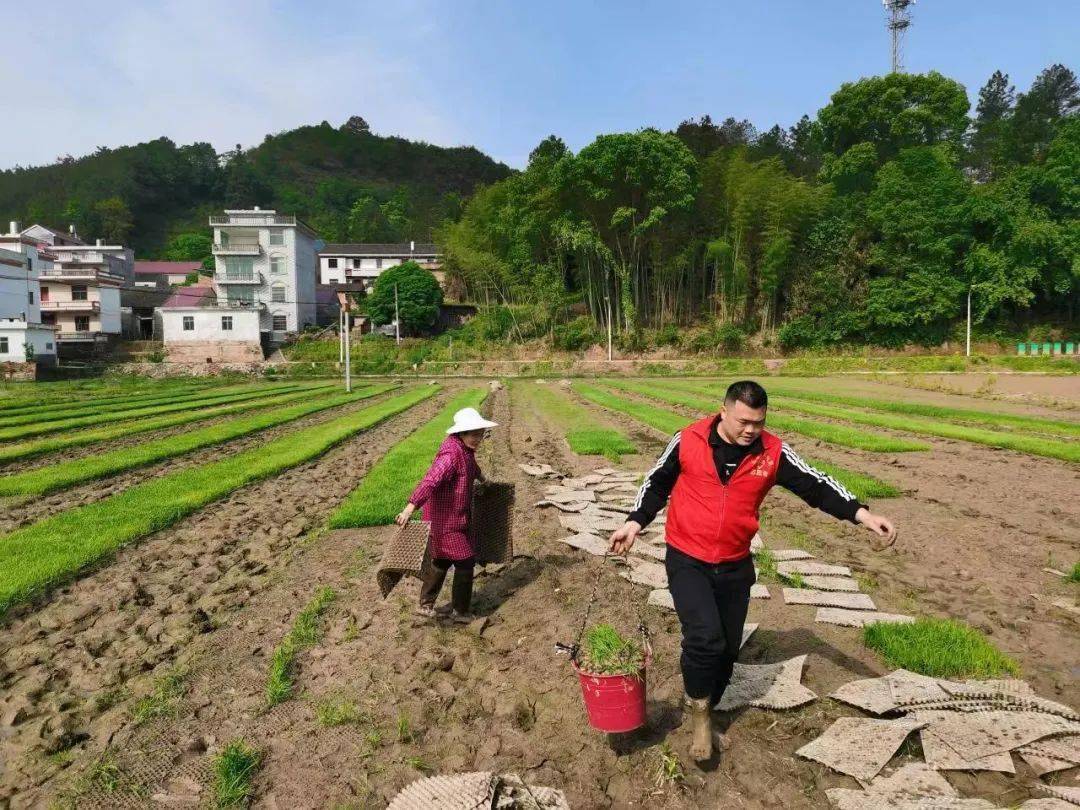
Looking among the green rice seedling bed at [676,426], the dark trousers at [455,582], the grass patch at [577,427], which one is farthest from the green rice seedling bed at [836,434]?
the dark trousers at [455,582]

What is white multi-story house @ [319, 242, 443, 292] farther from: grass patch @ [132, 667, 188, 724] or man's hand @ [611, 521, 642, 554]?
man's hand @ [611, 521, 642, 554]

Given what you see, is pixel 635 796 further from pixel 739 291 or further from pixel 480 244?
pixel 480 244

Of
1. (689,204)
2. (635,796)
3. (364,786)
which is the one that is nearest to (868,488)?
(635,796)

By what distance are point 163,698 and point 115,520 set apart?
17.1 feet

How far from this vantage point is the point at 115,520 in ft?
28.5

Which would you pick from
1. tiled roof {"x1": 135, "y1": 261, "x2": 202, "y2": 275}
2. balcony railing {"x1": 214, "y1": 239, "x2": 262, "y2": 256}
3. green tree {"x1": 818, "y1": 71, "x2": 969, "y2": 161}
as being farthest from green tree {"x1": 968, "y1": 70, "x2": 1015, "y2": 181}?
tiled roof {"x1": 135, "y1": 261, "x2": 202, "y2": 275}

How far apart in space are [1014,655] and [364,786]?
4678 mm

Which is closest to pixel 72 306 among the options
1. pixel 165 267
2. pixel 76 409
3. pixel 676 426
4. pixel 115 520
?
pixel 165 267

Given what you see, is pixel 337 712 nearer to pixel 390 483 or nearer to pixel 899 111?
pixel 390 483

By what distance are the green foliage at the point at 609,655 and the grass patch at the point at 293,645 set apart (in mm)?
2143

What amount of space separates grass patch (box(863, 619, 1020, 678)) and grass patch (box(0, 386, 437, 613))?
24.3 ft

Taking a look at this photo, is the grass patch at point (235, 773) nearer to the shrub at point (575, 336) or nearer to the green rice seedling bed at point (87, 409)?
the green rice seedling bed at point (87, 409)

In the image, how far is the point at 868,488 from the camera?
393 inches

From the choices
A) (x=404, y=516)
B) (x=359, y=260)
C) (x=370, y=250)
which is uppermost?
(x=370, y=250)
